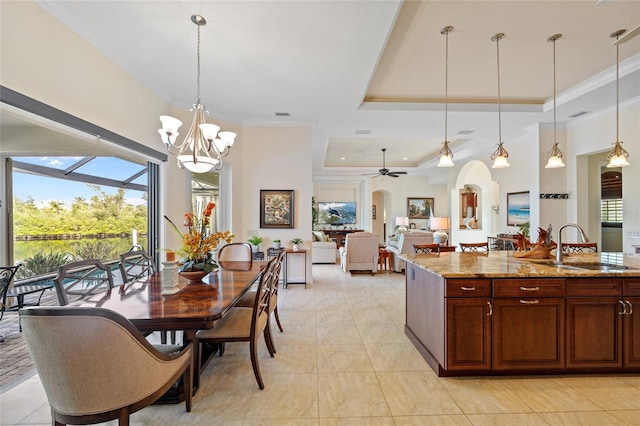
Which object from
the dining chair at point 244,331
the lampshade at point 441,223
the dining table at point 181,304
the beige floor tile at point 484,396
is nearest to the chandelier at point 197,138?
the dining table at point 181,304

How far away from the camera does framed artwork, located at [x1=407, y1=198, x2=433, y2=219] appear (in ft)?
35.6

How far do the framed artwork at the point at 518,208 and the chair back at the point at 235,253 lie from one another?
18.9 ft

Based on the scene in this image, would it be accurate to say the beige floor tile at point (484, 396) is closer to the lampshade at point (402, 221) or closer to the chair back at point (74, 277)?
the chair back at point (74, 277)

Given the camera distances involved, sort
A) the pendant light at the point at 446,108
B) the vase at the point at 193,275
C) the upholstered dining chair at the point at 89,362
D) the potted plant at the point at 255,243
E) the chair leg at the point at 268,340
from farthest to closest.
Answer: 1. the potted plant at the point at 255,243
2. the pendant light at the point at 446,108
3. the chair leg at the point at 268,340
4. the vase at the point at 193,275
5. the upholstered dining chair at the point at 89,362

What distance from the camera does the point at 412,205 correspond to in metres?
10.9

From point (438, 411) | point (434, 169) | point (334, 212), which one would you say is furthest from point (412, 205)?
point (438, 411)

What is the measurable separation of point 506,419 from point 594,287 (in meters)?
1.33

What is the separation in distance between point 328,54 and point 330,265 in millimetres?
5450

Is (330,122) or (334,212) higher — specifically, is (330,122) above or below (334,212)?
above

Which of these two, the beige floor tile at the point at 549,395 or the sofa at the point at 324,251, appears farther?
the sofa at the point at 324,251

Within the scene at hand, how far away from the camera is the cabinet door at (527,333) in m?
2.25

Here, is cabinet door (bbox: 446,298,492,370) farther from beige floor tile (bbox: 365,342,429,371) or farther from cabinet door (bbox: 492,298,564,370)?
beige floor tile (bbox: 365,342,429,371)

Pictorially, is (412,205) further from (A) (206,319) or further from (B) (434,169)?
(A) (206,319)

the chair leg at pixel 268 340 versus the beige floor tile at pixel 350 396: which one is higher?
the chair leg at pixel 268 340
